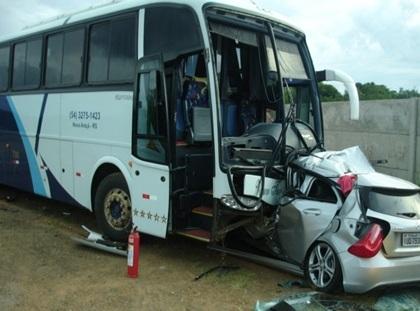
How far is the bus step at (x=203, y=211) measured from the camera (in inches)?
270

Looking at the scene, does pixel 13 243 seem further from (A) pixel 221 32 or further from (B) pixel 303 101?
A: (B) pixel 303 101

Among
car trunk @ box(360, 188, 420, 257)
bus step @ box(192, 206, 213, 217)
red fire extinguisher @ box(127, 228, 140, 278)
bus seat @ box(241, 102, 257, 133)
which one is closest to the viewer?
car trunk @ box(360, 188, 420, 257)

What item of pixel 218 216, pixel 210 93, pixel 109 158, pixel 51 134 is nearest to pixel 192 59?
pixel 210 93

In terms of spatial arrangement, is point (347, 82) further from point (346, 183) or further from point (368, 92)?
point (368, 92)

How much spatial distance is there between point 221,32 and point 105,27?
6.54 feet

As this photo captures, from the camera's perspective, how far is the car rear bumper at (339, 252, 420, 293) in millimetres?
5559

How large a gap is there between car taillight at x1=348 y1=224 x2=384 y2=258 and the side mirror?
270cm

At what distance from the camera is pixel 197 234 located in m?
6.87

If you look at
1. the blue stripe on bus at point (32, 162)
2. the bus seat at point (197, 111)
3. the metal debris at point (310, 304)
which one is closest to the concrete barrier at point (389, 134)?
the bus seat at point (197, 111)

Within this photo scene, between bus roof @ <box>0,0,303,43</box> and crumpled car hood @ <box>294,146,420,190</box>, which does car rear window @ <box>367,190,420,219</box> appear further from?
bus roof @ <box>0,0,303,43</box>

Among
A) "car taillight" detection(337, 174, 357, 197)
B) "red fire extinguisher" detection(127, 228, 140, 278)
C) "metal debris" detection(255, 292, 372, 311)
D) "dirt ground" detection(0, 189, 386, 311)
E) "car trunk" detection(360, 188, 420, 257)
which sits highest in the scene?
"car taillight" detection(337, 174, 357, 197)

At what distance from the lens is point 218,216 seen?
659 centimetres

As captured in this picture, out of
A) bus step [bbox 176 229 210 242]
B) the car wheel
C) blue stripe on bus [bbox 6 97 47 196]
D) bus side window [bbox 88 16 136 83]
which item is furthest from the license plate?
blue stripe on bus [bbox 6 97 47 196]

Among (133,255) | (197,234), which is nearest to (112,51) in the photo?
(197,234)
